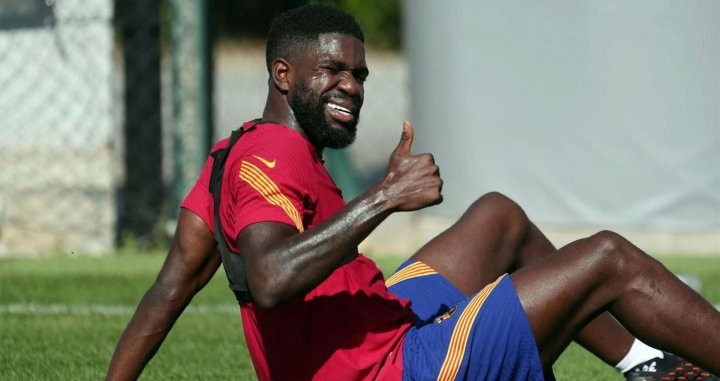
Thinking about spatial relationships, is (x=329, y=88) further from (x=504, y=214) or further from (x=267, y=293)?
(x=504, y=214)

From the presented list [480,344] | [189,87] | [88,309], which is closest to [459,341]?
[480,344]

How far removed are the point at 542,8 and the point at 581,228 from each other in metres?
1.54

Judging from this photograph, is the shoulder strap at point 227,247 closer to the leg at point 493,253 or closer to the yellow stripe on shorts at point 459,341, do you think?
the yellow stripe on shorts at point 459,341

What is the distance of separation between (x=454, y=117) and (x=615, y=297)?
600cm

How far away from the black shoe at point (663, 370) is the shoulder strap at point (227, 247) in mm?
1506

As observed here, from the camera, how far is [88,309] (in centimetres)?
679

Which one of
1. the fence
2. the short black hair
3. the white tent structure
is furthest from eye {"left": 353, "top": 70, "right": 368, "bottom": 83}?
the fence

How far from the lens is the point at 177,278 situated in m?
4.11

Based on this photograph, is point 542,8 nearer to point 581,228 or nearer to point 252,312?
point 581,228

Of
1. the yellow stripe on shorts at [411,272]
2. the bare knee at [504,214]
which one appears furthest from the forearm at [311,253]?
the bare knee at [504,214]

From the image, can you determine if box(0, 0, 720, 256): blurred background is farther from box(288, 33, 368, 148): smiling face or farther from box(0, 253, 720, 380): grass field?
box(288, 33, 368, 148): smiling face

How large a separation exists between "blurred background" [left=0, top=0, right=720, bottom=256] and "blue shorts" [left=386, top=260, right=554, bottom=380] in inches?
222

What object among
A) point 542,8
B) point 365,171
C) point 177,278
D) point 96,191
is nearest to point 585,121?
point 542,8

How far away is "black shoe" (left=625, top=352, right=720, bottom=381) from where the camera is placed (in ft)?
14.4
